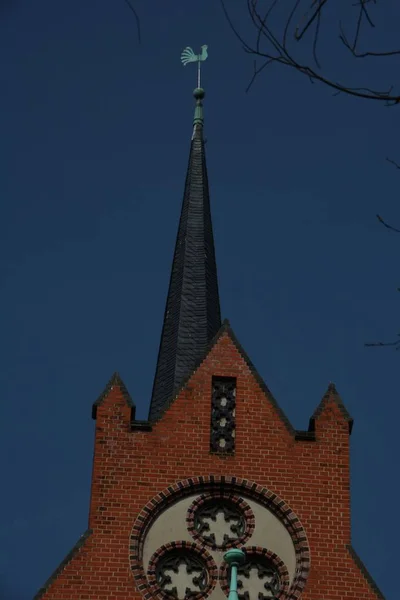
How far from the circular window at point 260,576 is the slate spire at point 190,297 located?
2803 millimetres

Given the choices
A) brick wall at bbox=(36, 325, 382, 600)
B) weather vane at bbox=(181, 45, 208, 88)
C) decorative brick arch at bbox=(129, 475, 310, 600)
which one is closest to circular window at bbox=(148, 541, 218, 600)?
decorative brick arch at bbox=(129, 475, 310, 600)

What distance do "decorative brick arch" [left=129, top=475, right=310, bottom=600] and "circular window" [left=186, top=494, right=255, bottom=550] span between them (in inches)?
5.5

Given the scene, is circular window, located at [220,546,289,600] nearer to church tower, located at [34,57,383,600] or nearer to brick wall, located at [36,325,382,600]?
church tower, located at [34,57,383,600]

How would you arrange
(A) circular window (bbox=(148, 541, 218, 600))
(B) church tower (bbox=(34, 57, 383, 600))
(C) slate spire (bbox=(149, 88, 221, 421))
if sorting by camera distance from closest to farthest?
1. (A) circular window (bbox=(148, 541, 218, 600))
2. (B) church tower (bbox=(34, 57, 383, 600))
3. (C) slate spire (bbox=(149, 88, 221, 421))

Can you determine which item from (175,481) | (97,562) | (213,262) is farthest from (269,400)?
(213,262)

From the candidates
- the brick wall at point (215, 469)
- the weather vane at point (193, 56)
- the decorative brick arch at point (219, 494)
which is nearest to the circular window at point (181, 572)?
the decorative brick arch at point (219, 494)

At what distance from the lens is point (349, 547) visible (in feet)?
60.9

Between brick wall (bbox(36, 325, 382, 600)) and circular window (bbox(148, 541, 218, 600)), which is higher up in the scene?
Result: brick wall (bbox(36, 325, 382, 600))

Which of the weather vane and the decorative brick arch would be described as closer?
the decorative brick arch

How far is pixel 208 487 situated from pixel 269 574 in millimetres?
1601

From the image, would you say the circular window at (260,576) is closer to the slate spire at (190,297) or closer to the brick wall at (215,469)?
the brick wall at (215,469)

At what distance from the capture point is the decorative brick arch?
1806 cm

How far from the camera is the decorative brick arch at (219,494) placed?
18062 millimetres

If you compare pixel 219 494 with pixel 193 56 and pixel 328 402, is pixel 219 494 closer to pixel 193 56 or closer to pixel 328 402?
pixel 328 402
